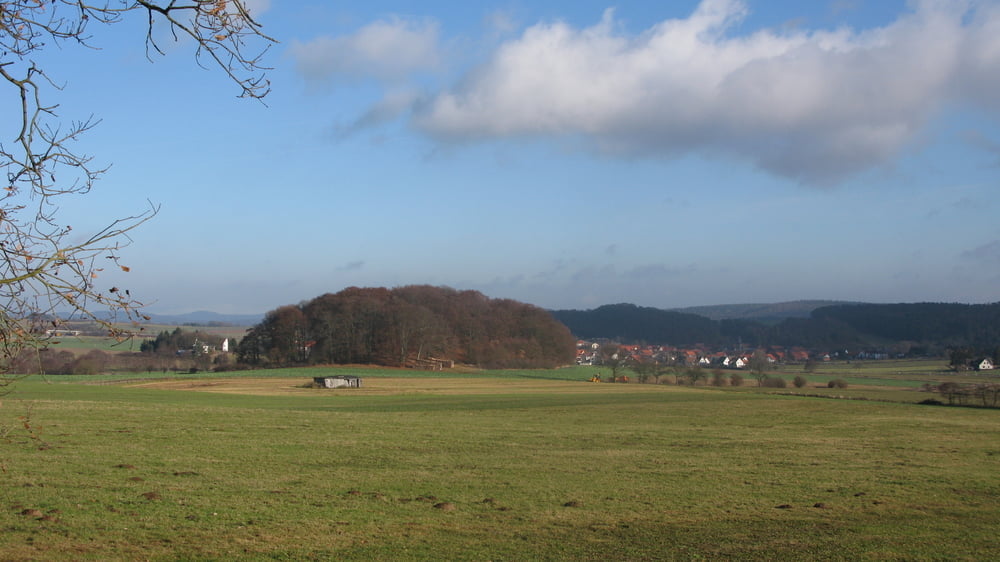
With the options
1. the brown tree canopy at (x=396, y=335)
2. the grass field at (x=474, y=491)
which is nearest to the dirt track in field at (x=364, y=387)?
the brown tree canopy at (x=396, y=335)

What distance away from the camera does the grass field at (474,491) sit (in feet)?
33.5

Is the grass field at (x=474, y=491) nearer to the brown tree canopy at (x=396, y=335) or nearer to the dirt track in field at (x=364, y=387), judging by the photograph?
the dirt track in field at (x=364, y=387)

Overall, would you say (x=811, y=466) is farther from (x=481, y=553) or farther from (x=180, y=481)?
(x=180, y=481)

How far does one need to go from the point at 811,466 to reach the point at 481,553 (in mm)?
12426

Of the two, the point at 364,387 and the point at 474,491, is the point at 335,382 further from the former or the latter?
the point at 474,491

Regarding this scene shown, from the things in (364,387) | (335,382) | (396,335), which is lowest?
(364,387)

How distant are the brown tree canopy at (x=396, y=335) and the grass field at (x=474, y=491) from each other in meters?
77.2

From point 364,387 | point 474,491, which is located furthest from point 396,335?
point 474,491

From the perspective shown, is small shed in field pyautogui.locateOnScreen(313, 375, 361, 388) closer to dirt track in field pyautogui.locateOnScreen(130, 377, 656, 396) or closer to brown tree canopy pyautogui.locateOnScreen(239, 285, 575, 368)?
dirt track in field pyautogui.locateOnScreen(130, 377, 656, 396)

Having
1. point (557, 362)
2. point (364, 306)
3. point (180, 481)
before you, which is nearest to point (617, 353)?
point (557, 362)

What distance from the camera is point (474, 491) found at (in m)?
14.6

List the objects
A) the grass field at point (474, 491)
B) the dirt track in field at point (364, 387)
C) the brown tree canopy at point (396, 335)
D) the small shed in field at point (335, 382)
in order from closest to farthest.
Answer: the grass field at point (474, 491) < the dirt track in field at point (364, 387) < the small shed in field at point (335, 382) < the brown tree canopy at point (396, 335)

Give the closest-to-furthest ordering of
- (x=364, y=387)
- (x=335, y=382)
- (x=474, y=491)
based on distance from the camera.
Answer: (x=474, y=491)
(x=335, y=382)
(x=364, y=387)

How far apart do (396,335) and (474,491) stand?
312 feet
